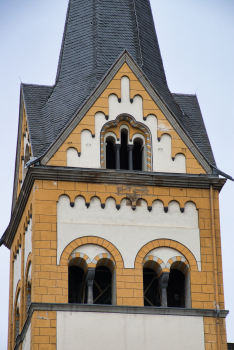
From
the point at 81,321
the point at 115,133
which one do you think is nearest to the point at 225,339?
the point at 81,321

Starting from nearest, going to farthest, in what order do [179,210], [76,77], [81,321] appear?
1. [81,321]
2. [179,210]
3. [76,77]

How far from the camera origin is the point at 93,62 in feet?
140

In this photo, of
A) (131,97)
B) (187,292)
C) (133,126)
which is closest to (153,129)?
(133,126)

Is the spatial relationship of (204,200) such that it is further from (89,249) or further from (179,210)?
(89,249)

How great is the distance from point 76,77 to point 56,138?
3.56 m

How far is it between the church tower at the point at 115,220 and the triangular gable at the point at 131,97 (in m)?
0.03

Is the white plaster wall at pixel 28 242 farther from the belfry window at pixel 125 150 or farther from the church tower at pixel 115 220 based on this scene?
the belfry window at pixel 125 150

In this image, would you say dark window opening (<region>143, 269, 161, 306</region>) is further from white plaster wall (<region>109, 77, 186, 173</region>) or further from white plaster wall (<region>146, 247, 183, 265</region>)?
white plaster wall (<region>109, 77, 186, 173</region>)

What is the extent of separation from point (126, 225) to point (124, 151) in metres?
2.90

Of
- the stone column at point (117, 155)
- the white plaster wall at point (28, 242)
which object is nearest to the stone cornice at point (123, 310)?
the white plaster wall at point (28, 242)

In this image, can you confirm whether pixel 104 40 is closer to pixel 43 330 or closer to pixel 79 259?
pixel 79 259

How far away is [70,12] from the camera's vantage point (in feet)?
148

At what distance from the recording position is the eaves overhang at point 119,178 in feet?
128

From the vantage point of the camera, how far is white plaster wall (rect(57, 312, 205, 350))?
36.6 metres
